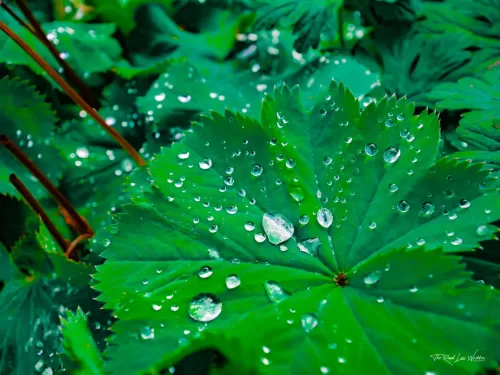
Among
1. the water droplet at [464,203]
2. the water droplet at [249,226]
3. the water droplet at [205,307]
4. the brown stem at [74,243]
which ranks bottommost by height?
the water droplet at [464,203]

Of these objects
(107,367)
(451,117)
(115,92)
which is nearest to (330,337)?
(107,367)

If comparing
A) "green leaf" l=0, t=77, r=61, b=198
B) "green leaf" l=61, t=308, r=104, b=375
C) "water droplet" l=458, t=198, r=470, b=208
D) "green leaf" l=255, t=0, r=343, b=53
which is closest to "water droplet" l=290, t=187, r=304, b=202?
"water droplet" l=458, t=198, r=470, b=208

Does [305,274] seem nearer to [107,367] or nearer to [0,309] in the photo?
[107,367]

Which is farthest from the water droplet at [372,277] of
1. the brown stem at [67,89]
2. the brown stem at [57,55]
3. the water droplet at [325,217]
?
the brown stem at [57,55]

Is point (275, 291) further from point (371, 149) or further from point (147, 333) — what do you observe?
point (371, 149)

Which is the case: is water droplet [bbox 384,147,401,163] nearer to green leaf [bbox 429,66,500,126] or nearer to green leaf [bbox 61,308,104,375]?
green leaf [bbox 429,66,500,126]

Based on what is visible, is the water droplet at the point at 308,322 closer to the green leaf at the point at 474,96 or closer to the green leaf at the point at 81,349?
the green leaf at the point at 81,349
